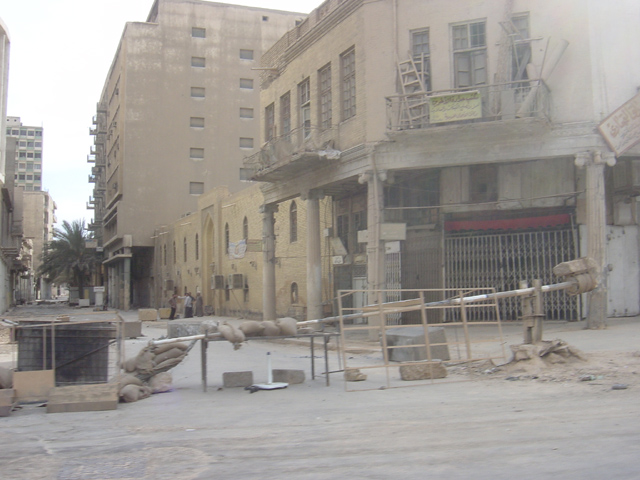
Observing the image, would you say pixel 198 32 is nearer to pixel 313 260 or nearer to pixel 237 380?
pixel 313 260

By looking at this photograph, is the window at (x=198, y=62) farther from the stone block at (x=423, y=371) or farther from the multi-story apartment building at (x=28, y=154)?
the multi-story apartment building at (x=28, y=154)

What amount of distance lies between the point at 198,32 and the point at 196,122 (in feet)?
26.3

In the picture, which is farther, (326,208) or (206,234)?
(206,234)

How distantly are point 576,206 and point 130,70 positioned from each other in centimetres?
4408

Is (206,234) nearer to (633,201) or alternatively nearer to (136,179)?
(136,179)

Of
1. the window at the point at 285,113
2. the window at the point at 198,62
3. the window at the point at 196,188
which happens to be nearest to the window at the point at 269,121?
the window at the point at 285,113

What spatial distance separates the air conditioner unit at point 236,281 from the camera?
3204cm

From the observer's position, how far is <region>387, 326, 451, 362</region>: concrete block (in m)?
11.5

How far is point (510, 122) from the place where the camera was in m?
15.0

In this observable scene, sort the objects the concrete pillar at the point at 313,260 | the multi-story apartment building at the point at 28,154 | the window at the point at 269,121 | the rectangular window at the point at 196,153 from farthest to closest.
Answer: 1. the multi-story apartment building at the point at 28,154
2. the rectangular window at the point at 196,153
3. the window at the point at 269,121
4. the concrete pillar at the point at 313,260

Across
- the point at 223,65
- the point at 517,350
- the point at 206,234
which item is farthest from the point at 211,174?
the point at 517,350

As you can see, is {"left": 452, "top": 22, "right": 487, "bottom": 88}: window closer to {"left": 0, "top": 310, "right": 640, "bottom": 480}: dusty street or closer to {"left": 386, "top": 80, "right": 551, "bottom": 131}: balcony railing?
{"left": 386, "top": 80, "right": 551, "bottom": 131}: balcony railing

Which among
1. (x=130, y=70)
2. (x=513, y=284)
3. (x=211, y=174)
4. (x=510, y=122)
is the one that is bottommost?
(x=513, y=284)

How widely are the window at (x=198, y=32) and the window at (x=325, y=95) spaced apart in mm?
38522
